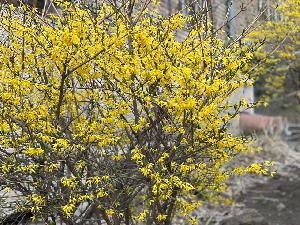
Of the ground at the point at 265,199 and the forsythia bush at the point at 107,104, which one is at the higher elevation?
the forsythia bush at the point at 107,104

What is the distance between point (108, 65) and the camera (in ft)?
14.7

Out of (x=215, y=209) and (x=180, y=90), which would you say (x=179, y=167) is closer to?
(x=180, y=90)

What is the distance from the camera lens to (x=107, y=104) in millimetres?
4801

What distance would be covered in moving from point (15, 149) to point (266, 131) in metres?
12.0

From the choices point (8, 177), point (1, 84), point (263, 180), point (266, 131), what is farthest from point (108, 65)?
point (266, 131)

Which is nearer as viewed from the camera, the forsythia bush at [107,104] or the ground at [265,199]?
the forsythia bush at [107,104]

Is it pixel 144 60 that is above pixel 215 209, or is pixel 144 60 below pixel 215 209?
above

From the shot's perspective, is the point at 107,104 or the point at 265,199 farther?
the point at 265,199

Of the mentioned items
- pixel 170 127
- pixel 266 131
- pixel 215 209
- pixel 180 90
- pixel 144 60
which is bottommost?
pixel 215 209

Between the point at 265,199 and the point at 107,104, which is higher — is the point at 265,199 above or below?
below

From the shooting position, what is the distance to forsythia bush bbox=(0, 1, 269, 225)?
425cm

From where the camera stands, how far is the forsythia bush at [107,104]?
425cm

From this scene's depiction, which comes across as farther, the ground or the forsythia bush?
the ground

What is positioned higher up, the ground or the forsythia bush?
the forsythia bush
